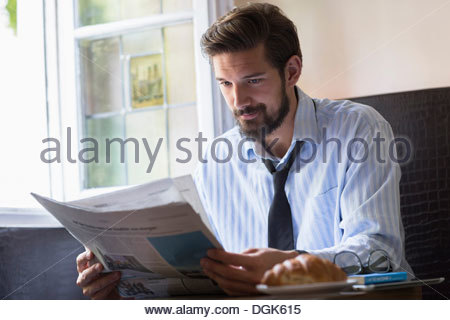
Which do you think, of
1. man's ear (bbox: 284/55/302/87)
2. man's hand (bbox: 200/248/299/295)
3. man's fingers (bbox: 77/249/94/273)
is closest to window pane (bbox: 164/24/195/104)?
man's ear (bbox: 284/55/302/87)

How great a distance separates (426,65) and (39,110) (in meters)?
1.27

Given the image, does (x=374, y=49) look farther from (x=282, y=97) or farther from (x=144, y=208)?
(x=144, y=208)

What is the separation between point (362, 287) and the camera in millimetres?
682

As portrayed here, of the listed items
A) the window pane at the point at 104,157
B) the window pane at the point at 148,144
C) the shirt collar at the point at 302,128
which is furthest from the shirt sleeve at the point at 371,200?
the window pane at the point at 104,157

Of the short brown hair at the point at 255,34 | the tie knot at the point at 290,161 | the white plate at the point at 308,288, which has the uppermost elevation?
the short brown hair at the point at 255,34

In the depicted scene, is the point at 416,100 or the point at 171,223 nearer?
the point at 171,223

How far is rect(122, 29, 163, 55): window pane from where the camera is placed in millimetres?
1973

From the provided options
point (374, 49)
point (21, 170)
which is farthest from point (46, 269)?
point (374, 49)

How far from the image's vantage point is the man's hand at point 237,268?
0.77m

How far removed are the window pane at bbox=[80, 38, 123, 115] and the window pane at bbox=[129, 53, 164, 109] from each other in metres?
0.06

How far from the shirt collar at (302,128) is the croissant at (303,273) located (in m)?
0.67

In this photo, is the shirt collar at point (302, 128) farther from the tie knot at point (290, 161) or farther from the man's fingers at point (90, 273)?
the man's fingers at point (90, 273)

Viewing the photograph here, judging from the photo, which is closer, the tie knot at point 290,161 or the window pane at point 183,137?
the tie knot at point 290,161

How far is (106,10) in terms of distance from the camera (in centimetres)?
200
